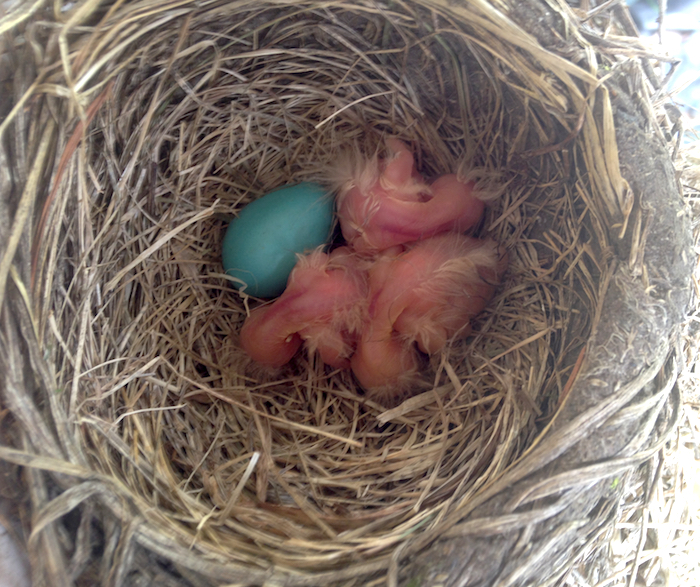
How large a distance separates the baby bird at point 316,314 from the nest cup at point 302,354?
0.34ft

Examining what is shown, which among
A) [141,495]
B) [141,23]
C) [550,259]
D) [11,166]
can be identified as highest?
[141,23]

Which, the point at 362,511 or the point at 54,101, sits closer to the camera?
the point at 54,101

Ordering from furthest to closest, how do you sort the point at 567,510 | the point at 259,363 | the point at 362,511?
the point at 259,363 → the point at 362,511 → the point at 567,510

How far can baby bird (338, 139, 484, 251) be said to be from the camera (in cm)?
100

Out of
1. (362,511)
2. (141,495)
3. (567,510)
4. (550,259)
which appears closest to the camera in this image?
(567,510)

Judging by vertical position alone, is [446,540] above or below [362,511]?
above

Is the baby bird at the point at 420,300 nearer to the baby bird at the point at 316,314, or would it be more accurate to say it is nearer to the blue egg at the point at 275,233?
the baby bird at the point at 316,314

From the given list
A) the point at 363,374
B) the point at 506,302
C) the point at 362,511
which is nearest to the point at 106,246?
the point at 363,374

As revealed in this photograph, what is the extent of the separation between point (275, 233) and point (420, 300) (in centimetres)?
36

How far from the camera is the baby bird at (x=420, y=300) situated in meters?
0.98

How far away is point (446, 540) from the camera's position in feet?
2.08

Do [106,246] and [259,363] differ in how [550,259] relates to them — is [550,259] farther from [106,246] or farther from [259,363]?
[106,246]

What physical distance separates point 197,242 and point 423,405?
661 millimetres

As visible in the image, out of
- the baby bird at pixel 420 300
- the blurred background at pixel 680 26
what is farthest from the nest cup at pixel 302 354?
the blurred background at pixel 680 26
